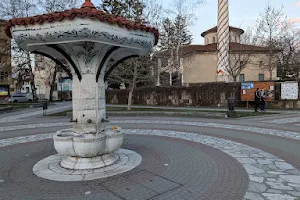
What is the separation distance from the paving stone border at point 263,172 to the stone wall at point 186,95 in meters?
14.3

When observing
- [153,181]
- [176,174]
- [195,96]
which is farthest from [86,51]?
[195,96]

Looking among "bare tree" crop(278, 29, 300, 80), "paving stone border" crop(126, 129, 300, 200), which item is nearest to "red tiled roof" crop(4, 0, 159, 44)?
"paving stone border" crop(126, 129, 300, 200)

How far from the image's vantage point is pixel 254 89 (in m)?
18.9

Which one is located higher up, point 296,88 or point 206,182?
point 296,88

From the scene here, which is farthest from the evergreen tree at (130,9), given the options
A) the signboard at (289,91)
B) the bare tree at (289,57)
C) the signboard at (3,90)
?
the signboard at (3,90)

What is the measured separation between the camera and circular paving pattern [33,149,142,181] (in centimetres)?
443

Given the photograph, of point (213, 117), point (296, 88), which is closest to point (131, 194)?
point (213, 117)

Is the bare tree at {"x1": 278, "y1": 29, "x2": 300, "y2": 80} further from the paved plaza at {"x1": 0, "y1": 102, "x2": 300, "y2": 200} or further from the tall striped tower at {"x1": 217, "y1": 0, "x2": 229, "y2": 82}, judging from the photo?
the paved plaza at {"x1": 0, "y1": 102, "x2": 300, "y2": 200}

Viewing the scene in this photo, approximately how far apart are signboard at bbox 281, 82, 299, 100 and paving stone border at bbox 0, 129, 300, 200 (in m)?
13.9

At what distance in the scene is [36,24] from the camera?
12.8ft

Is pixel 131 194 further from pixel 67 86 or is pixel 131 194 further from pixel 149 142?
pixel 67 86

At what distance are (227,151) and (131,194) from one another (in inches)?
136

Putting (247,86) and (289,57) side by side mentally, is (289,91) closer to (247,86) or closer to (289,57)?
(247,86)

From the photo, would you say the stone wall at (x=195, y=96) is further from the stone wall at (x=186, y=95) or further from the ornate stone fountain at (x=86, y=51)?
the ornate stone fountain at (x=86, y=51)
